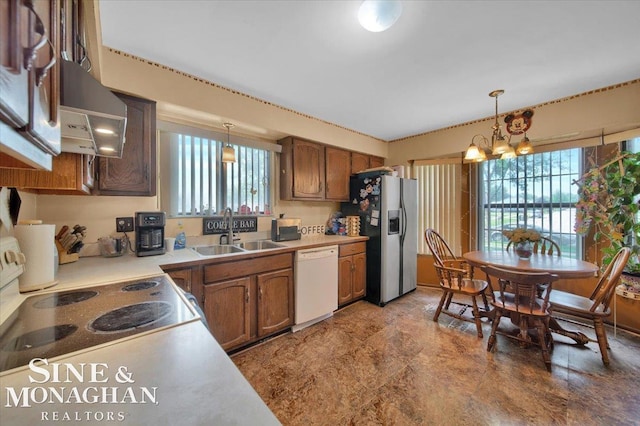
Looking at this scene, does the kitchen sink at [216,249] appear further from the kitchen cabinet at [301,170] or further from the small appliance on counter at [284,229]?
the kitchen cabinet at [301,170]

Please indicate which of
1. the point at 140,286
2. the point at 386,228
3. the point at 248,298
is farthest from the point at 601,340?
the point at 140,286

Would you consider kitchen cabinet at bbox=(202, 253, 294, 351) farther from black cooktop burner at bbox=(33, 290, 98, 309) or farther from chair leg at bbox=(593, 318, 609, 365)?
chair leg at bbox=(593, 318, 609, 365)

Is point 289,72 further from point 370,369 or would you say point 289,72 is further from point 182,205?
point 370,369

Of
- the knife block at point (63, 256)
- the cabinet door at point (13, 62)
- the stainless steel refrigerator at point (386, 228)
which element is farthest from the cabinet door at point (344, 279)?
the cabinet door at point (13, 62)

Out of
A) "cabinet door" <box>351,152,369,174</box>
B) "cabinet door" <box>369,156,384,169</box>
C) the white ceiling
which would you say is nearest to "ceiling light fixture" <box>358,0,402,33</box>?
the white ceiling

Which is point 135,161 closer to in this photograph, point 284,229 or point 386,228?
point 284,229

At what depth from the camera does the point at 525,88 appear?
2285 millimetres

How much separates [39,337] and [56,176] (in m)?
0.71

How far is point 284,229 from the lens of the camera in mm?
2803

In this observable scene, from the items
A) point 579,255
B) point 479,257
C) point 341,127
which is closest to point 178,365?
point 479,257

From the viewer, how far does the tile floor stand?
1.46 metres

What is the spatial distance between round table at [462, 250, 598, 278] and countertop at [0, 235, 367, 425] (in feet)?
7.83

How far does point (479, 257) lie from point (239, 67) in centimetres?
290

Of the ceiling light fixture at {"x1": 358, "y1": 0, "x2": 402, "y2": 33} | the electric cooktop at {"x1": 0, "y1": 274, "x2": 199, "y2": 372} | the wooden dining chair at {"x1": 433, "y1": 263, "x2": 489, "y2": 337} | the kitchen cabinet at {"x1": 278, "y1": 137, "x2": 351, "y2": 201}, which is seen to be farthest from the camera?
the kitchen cabinet at {"x1": 278, "y1": 137, "x2": 351, "y2": 201}
